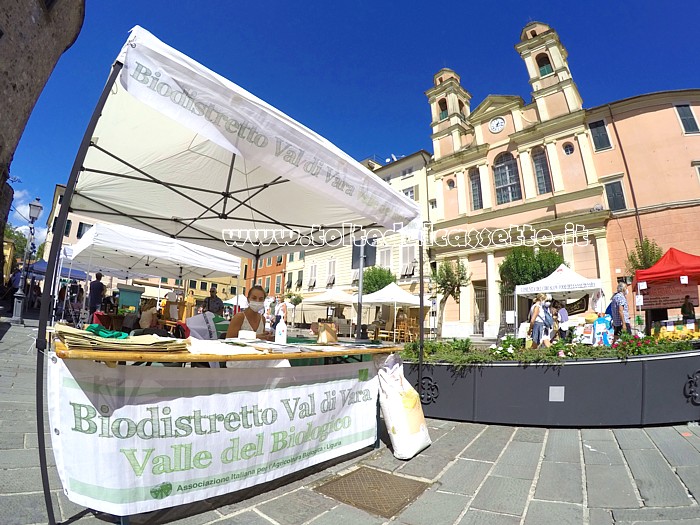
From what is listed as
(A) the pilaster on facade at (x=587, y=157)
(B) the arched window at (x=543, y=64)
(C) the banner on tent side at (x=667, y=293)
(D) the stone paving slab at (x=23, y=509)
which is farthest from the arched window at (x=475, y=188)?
(D) the stone paving slab at (x=23, y=509)

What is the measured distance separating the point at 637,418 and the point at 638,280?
306 inches

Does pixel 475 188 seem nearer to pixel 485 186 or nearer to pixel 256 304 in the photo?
pixel 485 186

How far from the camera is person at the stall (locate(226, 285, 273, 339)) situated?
3939 mm

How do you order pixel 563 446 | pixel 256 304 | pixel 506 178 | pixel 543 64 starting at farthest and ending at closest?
pixel 506 178 → pixel 543 64 → pixel 256 304 → pixel 563 446

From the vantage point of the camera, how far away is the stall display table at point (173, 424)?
1759 mm

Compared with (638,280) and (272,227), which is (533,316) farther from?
(272,227)

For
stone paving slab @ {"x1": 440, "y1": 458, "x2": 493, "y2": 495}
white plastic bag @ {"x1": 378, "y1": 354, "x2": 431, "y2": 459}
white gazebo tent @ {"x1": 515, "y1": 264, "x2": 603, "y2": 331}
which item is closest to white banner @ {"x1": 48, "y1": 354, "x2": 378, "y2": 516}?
white plastic bag @ {"x1": 378, "y1": 354, "x2": 431, "y2": 459}

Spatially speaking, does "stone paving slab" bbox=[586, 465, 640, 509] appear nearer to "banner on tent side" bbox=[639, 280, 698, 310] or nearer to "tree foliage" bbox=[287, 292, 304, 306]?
"banner on tent side" bbox=[639, 280, 698, 310]

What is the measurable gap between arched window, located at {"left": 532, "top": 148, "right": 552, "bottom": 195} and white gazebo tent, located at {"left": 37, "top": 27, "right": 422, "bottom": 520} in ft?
64.0

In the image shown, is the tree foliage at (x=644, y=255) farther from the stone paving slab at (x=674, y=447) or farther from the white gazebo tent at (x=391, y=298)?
the stone paving slab at (x=674, y=447)

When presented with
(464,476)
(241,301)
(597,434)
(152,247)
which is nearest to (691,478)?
(597,434)

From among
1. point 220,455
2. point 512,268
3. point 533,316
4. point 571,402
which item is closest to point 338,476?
point 220,455

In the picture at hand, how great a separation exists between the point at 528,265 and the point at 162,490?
61.4 feet

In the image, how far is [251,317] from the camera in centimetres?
412
